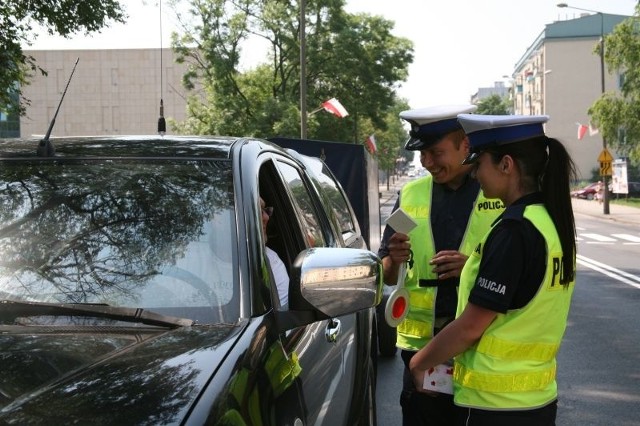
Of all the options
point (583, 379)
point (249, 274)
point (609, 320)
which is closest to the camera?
point (249, 274)

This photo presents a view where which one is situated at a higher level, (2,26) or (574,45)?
(574,45)

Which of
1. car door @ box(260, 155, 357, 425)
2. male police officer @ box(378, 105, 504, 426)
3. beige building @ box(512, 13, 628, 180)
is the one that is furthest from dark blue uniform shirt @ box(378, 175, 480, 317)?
beige building @ box(512, 13, 628, 180)

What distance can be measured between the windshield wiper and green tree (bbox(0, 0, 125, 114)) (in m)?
10.6

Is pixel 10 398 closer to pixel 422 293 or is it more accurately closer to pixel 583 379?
pixel 422 293

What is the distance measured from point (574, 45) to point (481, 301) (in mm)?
83681

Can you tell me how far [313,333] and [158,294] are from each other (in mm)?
651

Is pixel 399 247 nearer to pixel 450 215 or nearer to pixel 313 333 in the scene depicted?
pixel 450 215

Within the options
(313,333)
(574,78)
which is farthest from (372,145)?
(574,78)

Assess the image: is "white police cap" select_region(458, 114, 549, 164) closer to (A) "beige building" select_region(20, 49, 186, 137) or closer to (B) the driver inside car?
(B) the driver inside car

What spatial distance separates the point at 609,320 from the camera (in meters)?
10.6

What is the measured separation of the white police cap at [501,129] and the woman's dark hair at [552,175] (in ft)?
0.08

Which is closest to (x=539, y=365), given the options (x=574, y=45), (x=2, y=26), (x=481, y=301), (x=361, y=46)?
(x=481, y=301)

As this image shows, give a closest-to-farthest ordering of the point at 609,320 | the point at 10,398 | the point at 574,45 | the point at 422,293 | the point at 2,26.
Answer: the point at 10,398 < the point at 422,293 < the point at 609,320 < the point at 2,26 < the point at 574,45

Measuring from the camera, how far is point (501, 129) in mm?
2672
